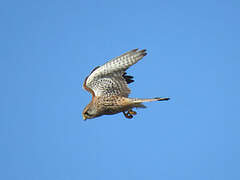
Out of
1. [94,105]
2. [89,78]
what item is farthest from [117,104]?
[89,78]

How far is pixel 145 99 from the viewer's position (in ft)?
15.7

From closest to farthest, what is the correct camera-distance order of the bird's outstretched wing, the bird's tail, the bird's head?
the bird's tail
the bird's head
the bird's outstretched wing

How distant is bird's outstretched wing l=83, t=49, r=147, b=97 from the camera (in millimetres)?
5004

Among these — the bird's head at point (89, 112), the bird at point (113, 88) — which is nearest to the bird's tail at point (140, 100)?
the bird at point (113, 88)

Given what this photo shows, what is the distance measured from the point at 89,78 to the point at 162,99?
1.22 metres

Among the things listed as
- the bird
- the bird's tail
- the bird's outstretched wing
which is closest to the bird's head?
the bird

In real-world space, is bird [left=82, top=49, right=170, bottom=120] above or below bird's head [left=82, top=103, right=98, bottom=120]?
above

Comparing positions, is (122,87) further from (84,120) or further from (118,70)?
(84,120)

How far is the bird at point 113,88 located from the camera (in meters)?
4.88

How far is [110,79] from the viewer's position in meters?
5.14

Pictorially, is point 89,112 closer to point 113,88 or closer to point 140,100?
point 113,88

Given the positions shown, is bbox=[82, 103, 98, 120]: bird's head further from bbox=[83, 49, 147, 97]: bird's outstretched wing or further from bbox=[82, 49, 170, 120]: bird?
bbox=[83, 49, 147, 97]: bird's outstretched wing

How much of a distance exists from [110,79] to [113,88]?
0.43 feet

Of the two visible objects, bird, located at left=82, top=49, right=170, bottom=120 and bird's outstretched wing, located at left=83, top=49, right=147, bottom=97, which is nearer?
bird, located at left=82, top=49, right=170, bottom=120
